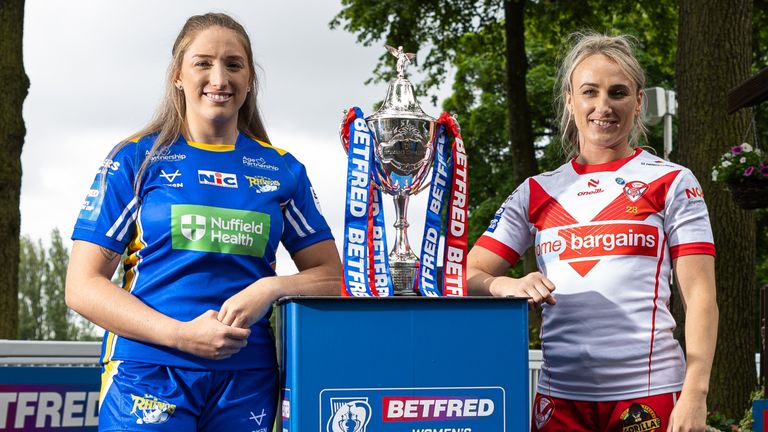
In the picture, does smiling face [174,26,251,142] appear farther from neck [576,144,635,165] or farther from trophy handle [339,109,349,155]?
neck [576,144,635,165]

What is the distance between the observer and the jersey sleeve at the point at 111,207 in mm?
2662

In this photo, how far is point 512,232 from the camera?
3.23 meters

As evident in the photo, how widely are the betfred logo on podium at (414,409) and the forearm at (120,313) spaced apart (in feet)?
1.49

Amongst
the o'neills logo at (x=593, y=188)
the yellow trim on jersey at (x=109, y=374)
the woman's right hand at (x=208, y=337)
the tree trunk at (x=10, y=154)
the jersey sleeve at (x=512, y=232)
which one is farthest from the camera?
the tree trunk at (x=10, y=154)

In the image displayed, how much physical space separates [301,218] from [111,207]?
0.57 metres

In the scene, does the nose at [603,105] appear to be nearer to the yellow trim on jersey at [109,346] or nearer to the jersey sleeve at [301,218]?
the jersey sleeve at [301,218]

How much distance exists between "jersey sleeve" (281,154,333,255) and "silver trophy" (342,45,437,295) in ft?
0.71

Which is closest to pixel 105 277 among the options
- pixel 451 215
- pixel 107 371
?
pixel 107 371

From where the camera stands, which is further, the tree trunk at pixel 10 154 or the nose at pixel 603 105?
the tree trunk at pixel 10 154

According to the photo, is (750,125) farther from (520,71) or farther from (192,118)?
(192,118)

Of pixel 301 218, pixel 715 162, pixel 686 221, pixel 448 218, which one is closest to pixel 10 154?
pixel 715 162

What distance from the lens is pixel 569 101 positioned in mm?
3240

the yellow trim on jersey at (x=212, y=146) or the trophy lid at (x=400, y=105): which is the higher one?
the trophy lid at (x=400, y=105)

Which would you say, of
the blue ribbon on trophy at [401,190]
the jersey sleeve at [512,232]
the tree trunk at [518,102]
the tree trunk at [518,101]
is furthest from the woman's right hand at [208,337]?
the tree trunk at [518,101]
